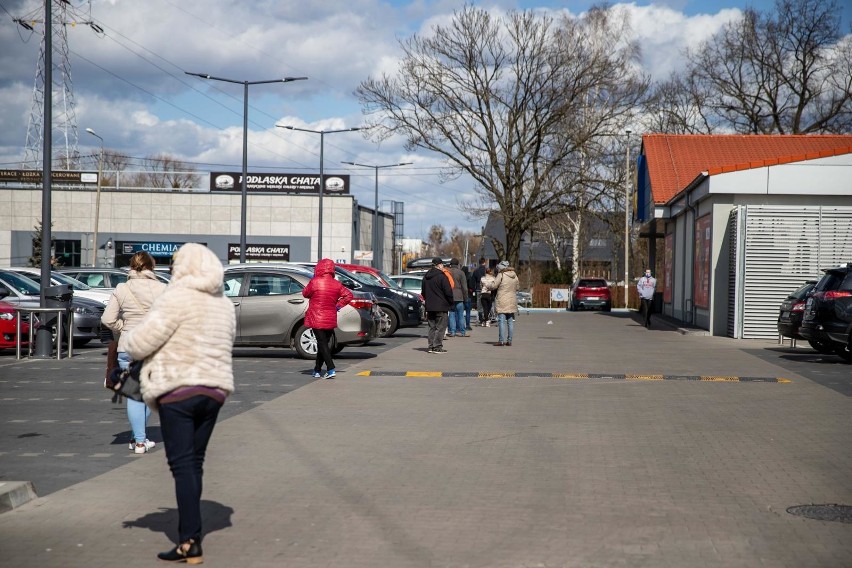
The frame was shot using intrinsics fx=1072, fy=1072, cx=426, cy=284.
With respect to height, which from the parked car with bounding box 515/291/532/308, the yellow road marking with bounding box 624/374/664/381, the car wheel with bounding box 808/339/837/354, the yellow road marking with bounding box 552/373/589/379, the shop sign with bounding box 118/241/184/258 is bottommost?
the parked car with bounding box 515/291/532/308

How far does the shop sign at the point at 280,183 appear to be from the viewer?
73438 mm

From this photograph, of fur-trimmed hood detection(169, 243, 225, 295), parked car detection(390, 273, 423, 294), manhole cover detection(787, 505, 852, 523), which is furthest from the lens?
parked car detection(390, 273, 423, 294)

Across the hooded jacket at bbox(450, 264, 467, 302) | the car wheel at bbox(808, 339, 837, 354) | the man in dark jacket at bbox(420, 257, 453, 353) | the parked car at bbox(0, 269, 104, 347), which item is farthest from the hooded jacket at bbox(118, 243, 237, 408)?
the hooded jacket at bbox(450, 264, 467, 302)

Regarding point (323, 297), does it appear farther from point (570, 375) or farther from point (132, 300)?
point (132, 300)

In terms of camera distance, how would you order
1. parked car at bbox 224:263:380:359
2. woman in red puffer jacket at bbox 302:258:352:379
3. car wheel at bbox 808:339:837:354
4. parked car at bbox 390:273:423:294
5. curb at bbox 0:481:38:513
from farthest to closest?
parked car at bbox 390:273:423:294, car wheel at bbox 808:339:837:354, parked car at bbox 224:263:380:359, woman in red puffer jacket at bbox 302:258:352:379, curb at bbox 0:481:38:513

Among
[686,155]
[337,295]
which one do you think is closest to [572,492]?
[337,295]

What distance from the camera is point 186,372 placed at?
565 cm

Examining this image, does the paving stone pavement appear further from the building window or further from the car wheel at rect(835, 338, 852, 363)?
the building window

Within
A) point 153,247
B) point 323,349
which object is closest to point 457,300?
point 323,349

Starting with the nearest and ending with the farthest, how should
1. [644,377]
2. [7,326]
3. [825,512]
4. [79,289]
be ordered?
[825,512] → [644,377] → [7,326] → [79,289]

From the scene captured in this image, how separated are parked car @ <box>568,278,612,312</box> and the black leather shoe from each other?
47.4 metres

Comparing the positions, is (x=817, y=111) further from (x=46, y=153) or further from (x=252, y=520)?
(x=252, y=520)

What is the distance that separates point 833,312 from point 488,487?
1317 centimetres

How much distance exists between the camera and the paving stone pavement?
5855 mm
